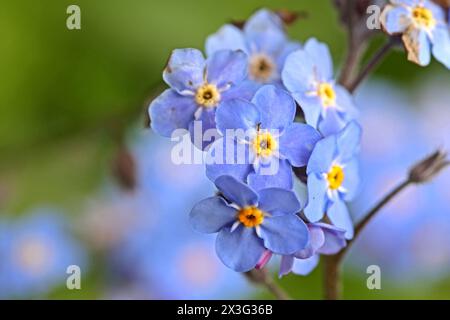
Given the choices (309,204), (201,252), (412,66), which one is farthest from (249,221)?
(412,66)

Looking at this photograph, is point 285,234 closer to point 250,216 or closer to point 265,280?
point 250,216

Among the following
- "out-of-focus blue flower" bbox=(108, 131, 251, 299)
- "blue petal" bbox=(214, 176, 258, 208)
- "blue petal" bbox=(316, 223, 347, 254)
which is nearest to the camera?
"blue petal" bbox=(214, 176, 258, 208)

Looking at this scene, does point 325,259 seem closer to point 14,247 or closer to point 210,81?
point 210,81

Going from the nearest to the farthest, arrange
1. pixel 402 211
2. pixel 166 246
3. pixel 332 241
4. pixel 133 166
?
pixel 332 241 → pixel 133 166 → pixel 166 246 → pixel 402 211

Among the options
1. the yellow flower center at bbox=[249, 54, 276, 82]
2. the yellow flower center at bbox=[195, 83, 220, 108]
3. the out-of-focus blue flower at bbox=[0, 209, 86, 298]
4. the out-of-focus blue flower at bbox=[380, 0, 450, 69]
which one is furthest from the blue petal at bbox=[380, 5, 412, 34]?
the out-of-focus blue flower at bbox=[0, 209, 86, 298]

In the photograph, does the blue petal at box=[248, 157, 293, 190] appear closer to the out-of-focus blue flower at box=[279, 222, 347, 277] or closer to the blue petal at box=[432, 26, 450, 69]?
the out-of-focus blue flower at box=[279, 222, 347, 277]

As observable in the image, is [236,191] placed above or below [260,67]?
below

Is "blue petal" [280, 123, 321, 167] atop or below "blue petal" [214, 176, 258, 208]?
atop

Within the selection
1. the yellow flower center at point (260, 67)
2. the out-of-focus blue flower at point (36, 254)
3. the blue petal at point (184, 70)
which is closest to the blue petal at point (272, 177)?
the blue petal at point (184, 70)

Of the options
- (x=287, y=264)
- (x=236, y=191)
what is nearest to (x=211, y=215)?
(x=236, y=191)
